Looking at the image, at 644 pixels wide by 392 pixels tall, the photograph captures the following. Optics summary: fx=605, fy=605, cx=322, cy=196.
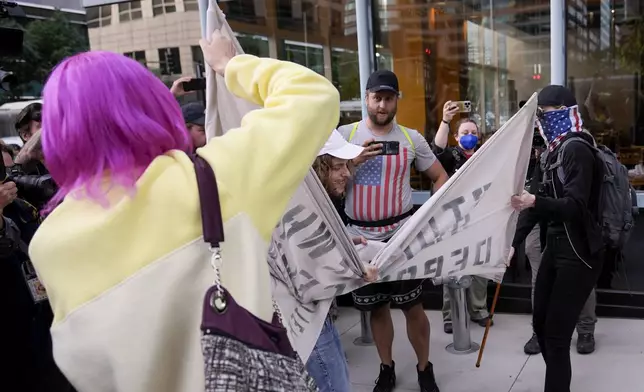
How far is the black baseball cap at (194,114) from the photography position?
3.09 meters

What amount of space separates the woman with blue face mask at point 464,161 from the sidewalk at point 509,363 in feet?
0.40

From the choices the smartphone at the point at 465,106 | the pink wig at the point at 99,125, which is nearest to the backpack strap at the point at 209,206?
the pink wig at the point at 99,125

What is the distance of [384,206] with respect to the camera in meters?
4.14

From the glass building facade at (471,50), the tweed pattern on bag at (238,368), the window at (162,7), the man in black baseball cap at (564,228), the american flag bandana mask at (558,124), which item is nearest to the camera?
the tweed pattern on bag at (238,368)

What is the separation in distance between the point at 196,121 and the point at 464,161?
105 inches

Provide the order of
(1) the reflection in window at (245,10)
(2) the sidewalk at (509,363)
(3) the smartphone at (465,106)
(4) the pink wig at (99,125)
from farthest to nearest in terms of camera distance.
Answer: (1) the reflection in window at (245,10) < (3) the smartphone at (465,106) < (2) the sidewalk at (509,363) < (4) the pink wig at (99,125)

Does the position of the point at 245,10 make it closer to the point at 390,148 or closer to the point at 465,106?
the point at 465,106

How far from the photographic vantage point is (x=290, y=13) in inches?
284

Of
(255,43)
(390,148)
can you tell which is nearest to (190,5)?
(255,43)

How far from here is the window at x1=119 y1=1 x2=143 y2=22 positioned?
7918 millimetres

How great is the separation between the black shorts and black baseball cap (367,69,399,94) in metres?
1.31

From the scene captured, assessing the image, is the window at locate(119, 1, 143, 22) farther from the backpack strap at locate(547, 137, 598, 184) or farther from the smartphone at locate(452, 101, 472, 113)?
the backpack strap at locate(547, 137, 598, 184)

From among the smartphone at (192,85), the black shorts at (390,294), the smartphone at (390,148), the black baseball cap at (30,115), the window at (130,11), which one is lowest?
the black shorts at (390,294)

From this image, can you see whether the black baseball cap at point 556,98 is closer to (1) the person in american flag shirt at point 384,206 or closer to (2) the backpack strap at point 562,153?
(2) the backpack strap at point 562,153
